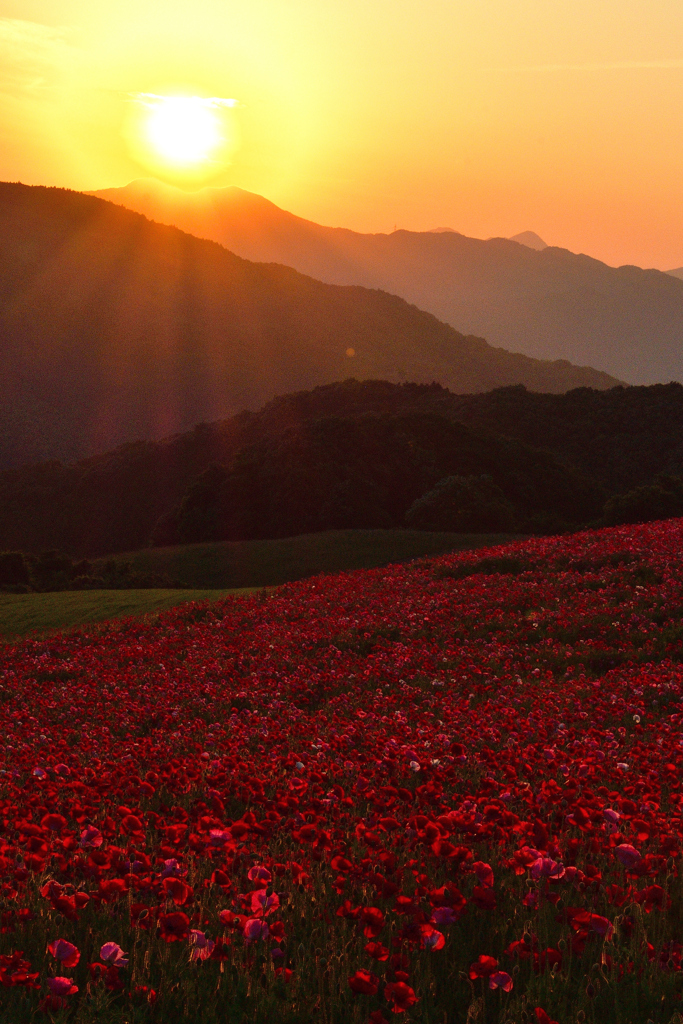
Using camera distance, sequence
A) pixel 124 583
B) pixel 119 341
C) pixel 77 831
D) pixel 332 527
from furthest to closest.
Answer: pixel 119 341, pixel 332 527, pixel 124 583, pixel 77 831

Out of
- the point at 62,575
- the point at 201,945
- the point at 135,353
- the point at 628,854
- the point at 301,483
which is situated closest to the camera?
the point at 201,945

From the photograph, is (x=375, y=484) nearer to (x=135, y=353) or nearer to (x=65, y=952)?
(x=65, y=952)

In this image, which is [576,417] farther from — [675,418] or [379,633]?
[379,633]

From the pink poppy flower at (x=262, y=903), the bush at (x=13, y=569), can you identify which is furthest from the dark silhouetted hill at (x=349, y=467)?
the pink poppy flower at (x=262, y=903)

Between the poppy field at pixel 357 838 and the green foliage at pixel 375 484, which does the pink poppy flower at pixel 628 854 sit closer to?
the poppy field at pixel 357 838

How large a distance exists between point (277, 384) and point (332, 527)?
12103cm

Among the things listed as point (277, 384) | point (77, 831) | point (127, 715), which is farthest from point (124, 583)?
point (277, 384)

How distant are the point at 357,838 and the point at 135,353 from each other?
16752 cm

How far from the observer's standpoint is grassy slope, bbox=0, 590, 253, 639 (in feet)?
85.1

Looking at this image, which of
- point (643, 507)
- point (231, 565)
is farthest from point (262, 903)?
point (643, 507)

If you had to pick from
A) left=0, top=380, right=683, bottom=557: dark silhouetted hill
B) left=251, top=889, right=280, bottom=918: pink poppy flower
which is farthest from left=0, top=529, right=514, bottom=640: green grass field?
Result: left=251, top=889, right=280, bottom=918: pink poppy flower

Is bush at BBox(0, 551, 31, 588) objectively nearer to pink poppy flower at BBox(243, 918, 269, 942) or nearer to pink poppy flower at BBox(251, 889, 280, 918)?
pink poppy flower at BBox(251, 889, 280, 918)

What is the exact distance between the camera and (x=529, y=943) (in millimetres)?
3902

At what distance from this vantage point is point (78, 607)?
27578mm
